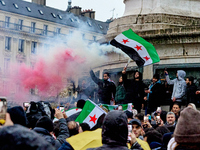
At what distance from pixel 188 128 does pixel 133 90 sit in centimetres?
908

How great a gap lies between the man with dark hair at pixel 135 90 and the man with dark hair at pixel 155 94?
0.25 m

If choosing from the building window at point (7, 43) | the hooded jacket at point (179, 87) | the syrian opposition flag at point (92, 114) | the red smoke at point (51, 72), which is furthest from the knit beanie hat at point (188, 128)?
the building window at point (7, 43)

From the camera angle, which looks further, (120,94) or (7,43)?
→ (7,43)

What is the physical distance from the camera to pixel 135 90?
1289 cm

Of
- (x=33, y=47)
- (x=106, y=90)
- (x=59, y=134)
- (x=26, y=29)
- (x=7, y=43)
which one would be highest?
(x=26, y=29)

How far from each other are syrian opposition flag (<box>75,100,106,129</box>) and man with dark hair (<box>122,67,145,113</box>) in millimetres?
5348

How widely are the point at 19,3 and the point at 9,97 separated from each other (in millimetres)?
35440

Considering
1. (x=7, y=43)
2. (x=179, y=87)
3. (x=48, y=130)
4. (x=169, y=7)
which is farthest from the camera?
(x=7, y=43)

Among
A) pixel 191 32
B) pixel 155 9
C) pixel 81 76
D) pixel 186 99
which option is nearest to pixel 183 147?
pixel 186 99

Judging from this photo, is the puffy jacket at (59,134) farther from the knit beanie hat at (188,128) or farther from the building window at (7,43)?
the building window at (7,43)

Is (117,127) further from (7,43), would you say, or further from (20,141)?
(7,43)

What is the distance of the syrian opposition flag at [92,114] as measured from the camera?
23.9 feet

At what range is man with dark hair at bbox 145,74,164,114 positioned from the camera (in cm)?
1264

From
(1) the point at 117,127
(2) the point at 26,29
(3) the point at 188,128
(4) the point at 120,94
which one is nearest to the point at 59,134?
(1) the point at 117,127
